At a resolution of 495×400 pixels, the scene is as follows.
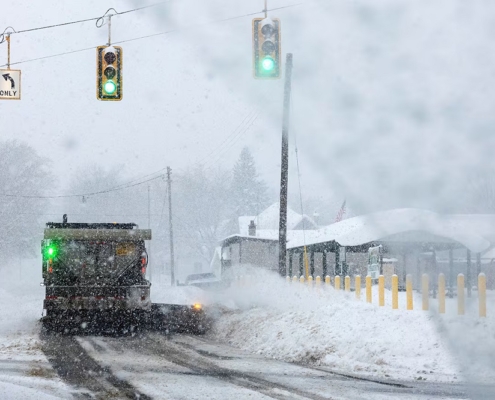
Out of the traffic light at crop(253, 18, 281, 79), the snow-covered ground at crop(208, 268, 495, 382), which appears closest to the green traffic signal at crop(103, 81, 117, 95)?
the traffic light at crop(253, 18, 281, 79)

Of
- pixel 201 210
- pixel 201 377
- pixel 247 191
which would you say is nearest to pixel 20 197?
pixel 201 210

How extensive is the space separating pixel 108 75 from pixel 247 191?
81.6 m

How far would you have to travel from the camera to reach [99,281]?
18.2 meters

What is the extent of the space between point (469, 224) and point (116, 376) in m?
5.37

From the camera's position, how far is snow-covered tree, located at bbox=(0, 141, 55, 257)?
64.2m

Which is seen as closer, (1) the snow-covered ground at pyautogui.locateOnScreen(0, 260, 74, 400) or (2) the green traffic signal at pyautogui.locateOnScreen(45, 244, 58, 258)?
(1) the snow-covered ground at pyautogui.locateOnScreen(0, 260, 74, 400)

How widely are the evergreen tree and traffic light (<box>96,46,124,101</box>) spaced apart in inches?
3068

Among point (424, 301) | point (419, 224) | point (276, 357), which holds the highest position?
point (419, 224)

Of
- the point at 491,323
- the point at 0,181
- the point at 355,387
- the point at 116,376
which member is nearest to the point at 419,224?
the point at 355,387

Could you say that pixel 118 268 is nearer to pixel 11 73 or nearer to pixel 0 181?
pixel 11 73

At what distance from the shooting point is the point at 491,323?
41.7ft

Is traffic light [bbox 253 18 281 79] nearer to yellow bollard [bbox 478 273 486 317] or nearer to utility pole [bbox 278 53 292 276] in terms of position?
yellow bollard [bbox 478 273 486 317]

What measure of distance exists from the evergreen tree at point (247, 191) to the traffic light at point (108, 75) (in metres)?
77.9

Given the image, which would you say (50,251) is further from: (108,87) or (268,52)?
(268,52)
